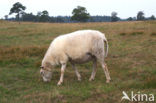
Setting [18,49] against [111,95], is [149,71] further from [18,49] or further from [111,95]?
[18,49]

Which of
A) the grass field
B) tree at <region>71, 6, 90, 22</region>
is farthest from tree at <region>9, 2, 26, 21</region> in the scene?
the grass field

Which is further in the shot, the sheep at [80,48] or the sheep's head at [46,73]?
the sheep's head at [46,73]

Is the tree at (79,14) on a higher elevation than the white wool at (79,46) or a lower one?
higher

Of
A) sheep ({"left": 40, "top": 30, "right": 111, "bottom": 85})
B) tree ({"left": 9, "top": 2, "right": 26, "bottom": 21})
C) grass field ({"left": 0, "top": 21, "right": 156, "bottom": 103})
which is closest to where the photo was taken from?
grass field ({"left": 0, "top": 21, "right": 156, "bottom": 103})

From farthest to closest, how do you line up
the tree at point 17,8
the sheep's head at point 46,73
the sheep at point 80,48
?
the tree at point 17,8 < the sheep's head at point 46,73 < the sheep at point 80,48

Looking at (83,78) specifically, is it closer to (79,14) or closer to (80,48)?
(80,48)

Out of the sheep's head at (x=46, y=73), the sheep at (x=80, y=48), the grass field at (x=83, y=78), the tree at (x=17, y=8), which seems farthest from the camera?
the tree at (x=17, y=8)

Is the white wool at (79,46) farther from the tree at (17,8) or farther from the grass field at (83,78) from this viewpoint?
the tree at (17,8)

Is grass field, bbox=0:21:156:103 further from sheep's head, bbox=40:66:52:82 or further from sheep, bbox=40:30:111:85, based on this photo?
sheep, bbox=40:30:111:85

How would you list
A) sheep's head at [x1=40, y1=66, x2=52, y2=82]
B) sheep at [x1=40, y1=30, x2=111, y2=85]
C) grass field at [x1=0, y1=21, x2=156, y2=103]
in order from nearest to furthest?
grass field at [x1=0, y1=21, x2=156, y2=103] < sheep at [x1=40, y1=30, x2=111, y2=85] < sheep's head at [x1=40, y1=66, x2=52, y2=82]

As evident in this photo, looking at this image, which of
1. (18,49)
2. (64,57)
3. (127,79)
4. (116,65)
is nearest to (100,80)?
(127,79)

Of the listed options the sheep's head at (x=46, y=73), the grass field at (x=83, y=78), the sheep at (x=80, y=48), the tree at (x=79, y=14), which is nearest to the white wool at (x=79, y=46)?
the sheep at (x=80, y=48)

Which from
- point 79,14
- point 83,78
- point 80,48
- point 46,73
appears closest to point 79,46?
point 80,48

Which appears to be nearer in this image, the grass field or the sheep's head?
the grass field
